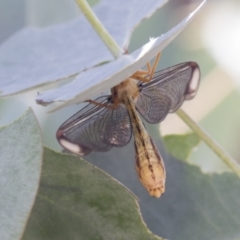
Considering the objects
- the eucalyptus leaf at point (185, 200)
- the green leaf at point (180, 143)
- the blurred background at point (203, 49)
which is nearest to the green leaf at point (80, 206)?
the eucalyptus leaf at point (185, 200)

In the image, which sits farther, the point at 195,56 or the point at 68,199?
the point at 195,56

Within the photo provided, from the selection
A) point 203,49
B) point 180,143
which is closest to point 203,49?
point 203,49

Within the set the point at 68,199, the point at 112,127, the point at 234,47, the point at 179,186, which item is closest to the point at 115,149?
the point at 112,127

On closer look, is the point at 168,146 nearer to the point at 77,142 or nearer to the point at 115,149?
the point at 115,149

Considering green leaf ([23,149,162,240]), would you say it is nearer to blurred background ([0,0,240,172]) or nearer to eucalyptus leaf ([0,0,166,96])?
eucalyptus leaf ([0,0,166,96])

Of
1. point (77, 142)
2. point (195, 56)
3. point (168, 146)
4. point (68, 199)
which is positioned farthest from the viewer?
point (195, 56)

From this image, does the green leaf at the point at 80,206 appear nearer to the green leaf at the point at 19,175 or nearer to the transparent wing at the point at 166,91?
the green leaf at the point at 19,175

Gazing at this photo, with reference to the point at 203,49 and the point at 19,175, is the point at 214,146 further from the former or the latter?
the point at 203,49
